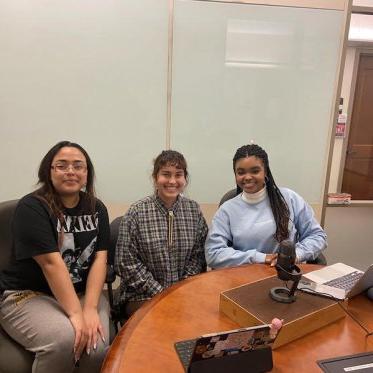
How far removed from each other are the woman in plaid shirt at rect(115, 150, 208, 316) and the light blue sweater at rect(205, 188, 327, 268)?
14cm

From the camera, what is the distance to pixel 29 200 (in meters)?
1.57

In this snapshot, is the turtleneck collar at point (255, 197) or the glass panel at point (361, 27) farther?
the glass panel at point (361, 27)

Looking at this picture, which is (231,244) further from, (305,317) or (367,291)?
(305,317)

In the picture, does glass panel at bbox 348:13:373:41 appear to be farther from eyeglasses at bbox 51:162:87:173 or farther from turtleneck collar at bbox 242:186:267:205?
eyeglasses at bbox 51:162:87:173

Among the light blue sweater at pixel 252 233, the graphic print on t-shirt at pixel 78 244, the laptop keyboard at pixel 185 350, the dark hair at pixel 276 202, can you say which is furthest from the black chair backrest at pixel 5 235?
the dark hair at pixel 276 202

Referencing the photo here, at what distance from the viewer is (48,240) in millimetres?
1503

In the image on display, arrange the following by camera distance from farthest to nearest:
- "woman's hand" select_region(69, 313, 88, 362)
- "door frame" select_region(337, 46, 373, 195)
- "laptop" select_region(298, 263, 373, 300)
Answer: "door frame" select_region(337, 46, 373, 195), "woman's hand" select_region(69, 313, 88, 362), "laptop" select_region(298, 263, 373, 300)

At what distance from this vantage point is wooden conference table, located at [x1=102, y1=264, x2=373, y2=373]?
38.0 inches

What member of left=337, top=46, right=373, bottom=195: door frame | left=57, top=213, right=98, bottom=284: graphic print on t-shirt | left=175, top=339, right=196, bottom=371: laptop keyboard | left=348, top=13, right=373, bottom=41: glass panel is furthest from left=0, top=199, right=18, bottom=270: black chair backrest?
left=348, top=13, right=373, bottom=41: glass panel

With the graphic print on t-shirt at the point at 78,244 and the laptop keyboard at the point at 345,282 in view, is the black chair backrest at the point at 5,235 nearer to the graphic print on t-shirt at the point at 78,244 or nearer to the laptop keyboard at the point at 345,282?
the graphic print on t-shirt at the point at 78,244

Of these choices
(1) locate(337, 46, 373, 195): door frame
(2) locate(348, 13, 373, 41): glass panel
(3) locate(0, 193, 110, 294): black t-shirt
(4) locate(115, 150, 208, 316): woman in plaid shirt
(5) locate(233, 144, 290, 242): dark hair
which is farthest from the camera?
(1) locate(337, 46, 373, 195): door frame

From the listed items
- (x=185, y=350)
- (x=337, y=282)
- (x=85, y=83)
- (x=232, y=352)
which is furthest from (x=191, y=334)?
(x=85, y=83)

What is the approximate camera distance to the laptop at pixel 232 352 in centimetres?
85

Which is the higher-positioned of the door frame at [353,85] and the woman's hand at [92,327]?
the door frame at [353,85]
